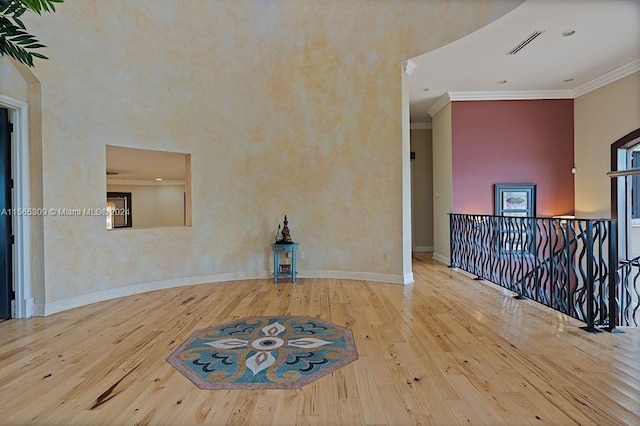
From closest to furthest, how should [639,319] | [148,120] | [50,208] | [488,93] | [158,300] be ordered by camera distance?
[50,208] < [158,300] < [148,120] < [639,319] < [488,93]

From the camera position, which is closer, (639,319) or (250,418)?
(250,418)

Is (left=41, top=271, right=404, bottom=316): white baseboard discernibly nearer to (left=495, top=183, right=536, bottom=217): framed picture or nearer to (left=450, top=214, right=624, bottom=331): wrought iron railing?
(left=450, top=214, right=624, bottom=331): wrought iron railing

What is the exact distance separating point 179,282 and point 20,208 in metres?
2.19

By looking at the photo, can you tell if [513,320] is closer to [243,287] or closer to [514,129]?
[243,287]

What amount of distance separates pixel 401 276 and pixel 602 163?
4.45 m

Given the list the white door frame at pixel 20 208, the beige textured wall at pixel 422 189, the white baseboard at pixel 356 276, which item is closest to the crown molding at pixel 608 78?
the beige textured wall at pixel 422 189

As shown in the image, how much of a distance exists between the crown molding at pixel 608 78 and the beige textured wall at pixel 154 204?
11.0 meters

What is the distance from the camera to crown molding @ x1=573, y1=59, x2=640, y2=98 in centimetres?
546

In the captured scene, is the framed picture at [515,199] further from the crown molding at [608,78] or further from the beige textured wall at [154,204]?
the beige textured wall at [154,204]

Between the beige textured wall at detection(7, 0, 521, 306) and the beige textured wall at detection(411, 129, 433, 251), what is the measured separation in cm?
377

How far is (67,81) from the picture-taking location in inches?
160

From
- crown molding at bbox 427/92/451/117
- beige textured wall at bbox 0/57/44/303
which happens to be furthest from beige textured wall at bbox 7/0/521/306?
crown molding at bbox 427/92/451/117

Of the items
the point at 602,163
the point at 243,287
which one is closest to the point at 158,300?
the point at 243,287

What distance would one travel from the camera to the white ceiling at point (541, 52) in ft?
13.0
